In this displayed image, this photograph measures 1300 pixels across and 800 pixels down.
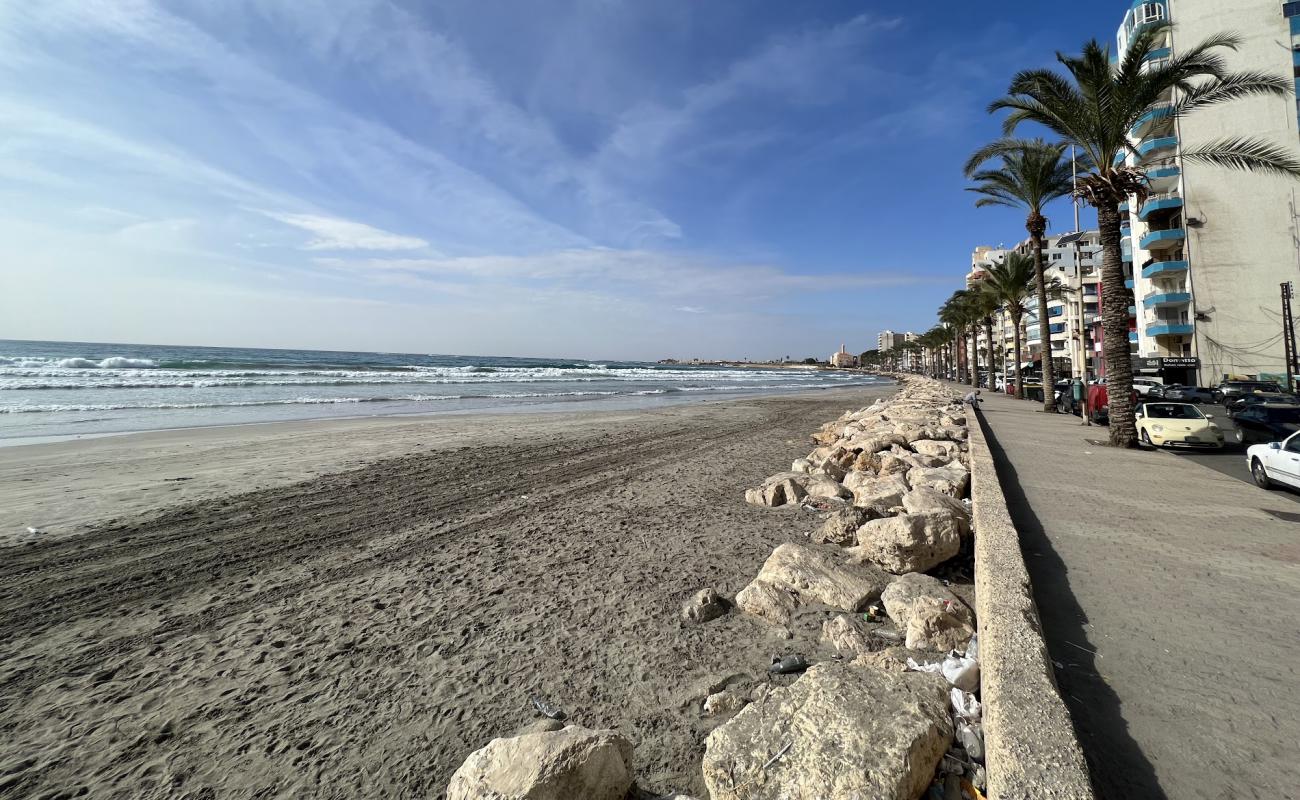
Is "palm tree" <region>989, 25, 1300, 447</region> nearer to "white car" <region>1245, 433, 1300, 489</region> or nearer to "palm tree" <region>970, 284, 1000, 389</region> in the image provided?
"white car" <region>1245, 433, 1300, 489</region>

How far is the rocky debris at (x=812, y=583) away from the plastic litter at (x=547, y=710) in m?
1.74

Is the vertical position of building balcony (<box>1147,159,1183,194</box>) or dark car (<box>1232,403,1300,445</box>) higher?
building balcony (<box>1147,159,1183,194</box>)

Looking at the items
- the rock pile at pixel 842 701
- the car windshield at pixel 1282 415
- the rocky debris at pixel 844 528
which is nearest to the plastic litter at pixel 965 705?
the rock pile at pixel 842 701

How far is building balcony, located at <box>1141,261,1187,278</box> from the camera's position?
3806 centimetres

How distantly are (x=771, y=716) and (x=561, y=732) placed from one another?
3.33 ft

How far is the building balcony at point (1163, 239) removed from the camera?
1485 inches

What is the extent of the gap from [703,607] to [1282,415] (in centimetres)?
1817

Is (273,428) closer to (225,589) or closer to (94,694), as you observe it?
(225,589)

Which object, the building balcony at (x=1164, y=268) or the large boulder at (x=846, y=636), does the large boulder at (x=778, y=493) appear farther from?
the building balcony at (x=1164, y=268)

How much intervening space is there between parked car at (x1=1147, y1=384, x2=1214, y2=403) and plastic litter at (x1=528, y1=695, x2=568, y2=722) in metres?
30.2

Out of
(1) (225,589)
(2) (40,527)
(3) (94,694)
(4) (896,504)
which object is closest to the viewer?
(3) (94,694)

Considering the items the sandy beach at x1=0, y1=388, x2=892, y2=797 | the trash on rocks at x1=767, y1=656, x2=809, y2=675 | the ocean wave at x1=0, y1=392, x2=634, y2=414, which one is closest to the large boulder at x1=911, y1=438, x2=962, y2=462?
the sandy beach at x1=0, y1=388, x2=892, y2=797

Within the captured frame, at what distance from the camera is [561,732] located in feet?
8.04

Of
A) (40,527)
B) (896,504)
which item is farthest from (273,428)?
(896,504)
